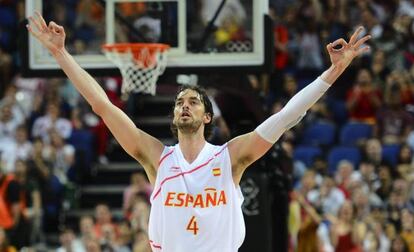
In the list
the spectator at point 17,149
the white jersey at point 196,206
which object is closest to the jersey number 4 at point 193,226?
the white jersey at point 196,206

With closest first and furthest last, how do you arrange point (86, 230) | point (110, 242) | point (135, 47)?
point (135, 47) < point (110, 242) < point (86, 230)

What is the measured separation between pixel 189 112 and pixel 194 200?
55 centimetres

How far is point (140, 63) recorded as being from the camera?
401 inches

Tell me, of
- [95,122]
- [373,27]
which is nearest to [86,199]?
[95,122]

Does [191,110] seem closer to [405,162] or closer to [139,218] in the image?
[139,218]

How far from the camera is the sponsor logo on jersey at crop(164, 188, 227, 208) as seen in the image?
6.93 meters

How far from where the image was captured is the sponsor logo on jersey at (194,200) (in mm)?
6930

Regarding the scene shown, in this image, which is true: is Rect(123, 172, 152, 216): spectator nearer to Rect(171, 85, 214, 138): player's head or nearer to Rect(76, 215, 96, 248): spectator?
Rect(76, 215, 96, 248): spectator

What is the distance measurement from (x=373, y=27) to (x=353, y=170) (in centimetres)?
367

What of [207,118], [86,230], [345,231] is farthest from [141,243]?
[207,118]

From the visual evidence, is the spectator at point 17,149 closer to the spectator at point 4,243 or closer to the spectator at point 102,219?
the spectator at point 102,219

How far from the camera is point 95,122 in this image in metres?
18.6

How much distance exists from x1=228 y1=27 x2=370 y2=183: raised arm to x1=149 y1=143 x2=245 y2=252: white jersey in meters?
0.11

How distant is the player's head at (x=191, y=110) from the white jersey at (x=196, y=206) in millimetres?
203
